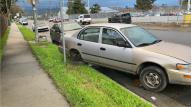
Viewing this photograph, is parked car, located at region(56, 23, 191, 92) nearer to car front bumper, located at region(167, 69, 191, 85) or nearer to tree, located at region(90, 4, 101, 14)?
car front bumper, located at region(167, 69, 191, 85)

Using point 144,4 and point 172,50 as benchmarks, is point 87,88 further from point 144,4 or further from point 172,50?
point 144,4

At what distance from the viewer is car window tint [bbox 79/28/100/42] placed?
848 cm

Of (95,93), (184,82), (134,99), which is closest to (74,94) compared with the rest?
(95,93)

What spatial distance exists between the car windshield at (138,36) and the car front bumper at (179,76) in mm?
1331

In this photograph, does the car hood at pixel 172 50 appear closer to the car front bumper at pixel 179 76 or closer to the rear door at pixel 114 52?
the car front bumper at pixel 179 76

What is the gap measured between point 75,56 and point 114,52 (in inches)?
86.5

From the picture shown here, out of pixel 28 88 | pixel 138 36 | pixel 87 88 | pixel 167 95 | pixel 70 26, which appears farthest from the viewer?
pixel 70 26

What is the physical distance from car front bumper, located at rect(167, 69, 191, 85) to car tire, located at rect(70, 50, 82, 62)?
3.64m

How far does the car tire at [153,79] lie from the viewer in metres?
6.47

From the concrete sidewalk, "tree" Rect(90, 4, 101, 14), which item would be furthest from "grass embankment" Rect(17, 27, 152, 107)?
"tree" Rect(90, 4, 101, 14)

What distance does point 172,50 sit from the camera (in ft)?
22.4

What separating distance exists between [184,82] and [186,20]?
1038 inches

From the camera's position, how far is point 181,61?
6215mm

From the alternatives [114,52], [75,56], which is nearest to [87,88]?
[114,52]
